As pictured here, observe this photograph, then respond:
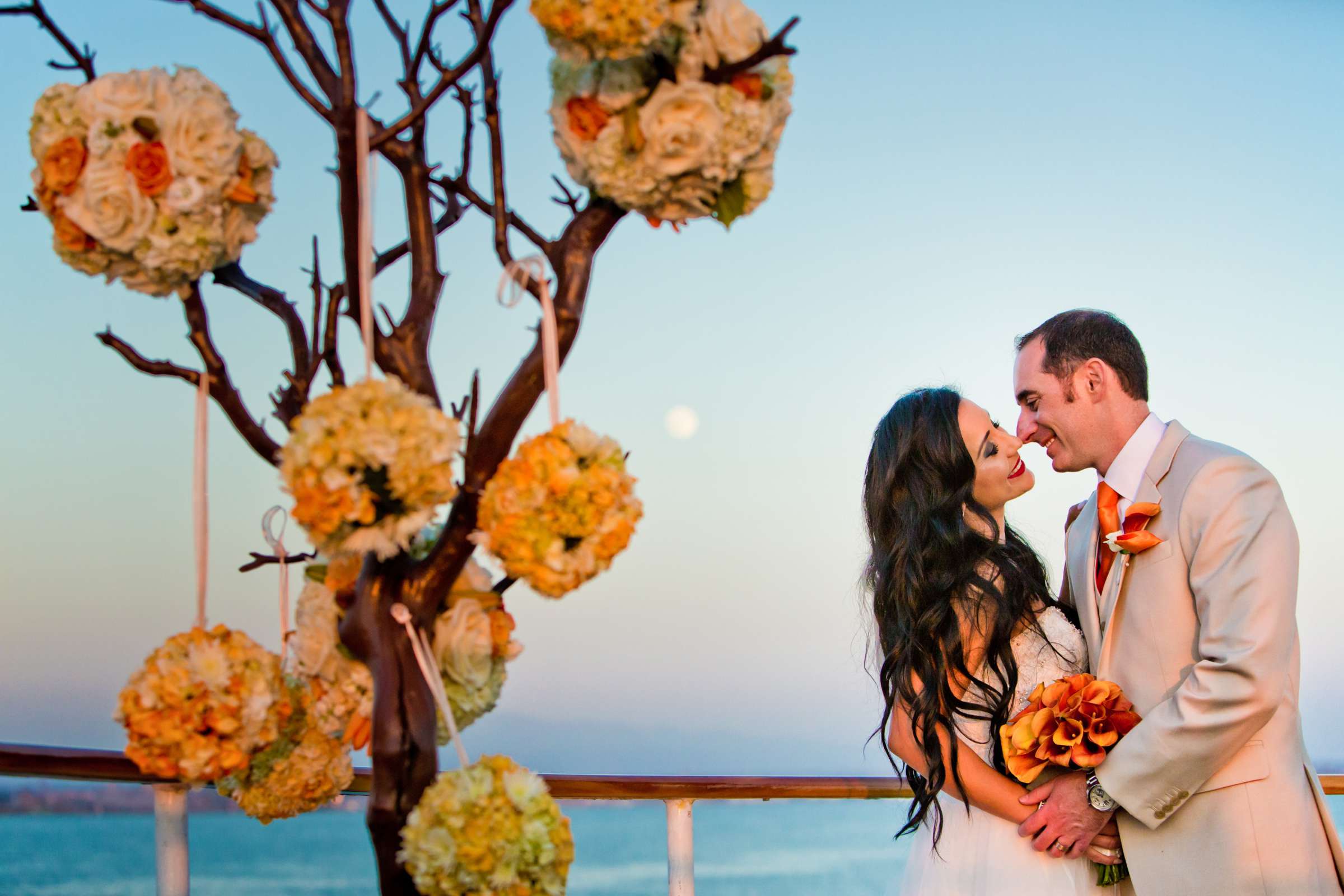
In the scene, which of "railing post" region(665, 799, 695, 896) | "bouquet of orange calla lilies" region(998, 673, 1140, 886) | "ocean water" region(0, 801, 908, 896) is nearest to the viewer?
"bouquet of orange calla lilies" region(998, 673, 1140, 886)

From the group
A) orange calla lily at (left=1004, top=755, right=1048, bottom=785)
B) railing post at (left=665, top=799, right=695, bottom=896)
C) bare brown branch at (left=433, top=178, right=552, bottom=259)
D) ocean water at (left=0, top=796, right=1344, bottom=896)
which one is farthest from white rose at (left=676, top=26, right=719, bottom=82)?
railing post at (left=665, top=799, right=695, bottom=896)

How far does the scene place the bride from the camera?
7.11 feet

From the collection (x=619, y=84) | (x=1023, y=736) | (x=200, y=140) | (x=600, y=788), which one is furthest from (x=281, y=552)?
(x=1023, y=736)

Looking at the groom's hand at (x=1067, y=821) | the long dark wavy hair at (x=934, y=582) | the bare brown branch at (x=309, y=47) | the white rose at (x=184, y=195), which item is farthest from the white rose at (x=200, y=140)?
the groom's hand at (x=1067, y=821)

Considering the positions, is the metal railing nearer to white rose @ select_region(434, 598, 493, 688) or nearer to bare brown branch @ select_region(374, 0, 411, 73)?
white rose @ select_region(434, 598, 493, 688)

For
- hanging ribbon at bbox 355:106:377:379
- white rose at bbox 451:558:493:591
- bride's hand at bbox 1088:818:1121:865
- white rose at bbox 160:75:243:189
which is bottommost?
bride's hand at bbox 1088:818:1121:865

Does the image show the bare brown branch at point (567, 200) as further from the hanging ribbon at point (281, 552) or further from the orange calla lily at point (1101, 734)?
the orange calla lily at point (1101, 734)

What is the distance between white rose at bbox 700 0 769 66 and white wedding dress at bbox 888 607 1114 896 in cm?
160

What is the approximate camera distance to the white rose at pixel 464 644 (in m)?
1.13

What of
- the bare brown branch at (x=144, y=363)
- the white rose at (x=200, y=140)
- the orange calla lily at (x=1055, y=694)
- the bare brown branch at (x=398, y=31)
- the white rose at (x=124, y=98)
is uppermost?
the bare brown branch at (x=398, y=31)

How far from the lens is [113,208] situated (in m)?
1.10

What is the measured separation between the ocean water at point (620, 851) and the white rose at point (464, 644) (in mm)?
811

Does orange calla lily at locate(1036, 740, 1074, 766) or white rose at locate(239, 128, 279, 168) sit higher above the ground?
white rose at locate(239, 128, 279, 168)

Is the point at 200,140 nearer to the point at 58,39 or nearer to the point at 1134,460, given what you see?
the point at 58,39
